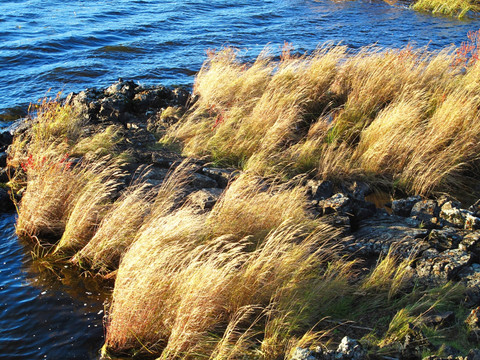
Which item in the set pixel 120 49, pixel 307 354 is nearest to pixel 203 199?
pixel 307 354

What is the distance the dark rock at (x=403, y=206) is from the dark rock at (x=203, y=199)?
9.01 feet

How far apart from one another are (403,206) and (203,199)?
3.08m

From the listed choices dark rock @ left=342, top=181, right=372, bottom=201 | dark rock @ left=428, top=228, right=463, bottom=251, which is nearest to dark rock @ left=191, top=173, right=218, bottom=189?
dark rock @ left=342, top=181, right=372, bottom=201

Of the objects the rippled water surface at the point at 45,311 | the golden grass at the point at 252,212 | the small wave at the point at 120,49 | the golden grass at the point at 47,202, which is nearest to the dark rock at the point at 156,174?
the golden grass at the point at 47,202

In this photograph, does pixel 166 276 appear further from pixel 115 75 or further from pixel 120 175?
pixel 115 75

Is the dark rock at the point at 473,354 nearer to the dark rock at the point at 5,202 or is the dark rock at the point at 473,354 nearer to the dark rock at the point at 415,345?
the dark rock at the point at 415,345

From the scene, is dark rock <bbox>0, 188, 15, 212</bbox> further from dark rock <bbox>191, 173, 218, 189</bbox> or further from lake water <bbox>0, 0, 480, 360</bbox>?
dark rock <bbox>191, 173, 218, 189</bbox>

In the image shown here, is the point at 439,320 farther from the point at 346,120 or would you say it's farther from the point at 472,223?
the point at 346,120

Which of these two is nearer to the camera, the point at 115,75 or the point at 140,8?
the point at 115,75

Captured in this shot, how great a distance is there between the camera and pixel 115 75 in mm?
15359

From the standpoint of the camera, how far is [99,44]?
18.2 m

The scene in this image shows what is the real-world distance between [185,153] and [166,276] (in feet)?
14.5

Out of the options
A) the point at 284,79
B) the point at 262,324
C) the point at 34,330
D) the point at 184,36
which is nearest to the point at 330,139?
the point at 284,79

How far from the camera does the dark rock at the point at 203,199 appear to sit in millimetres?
6895
